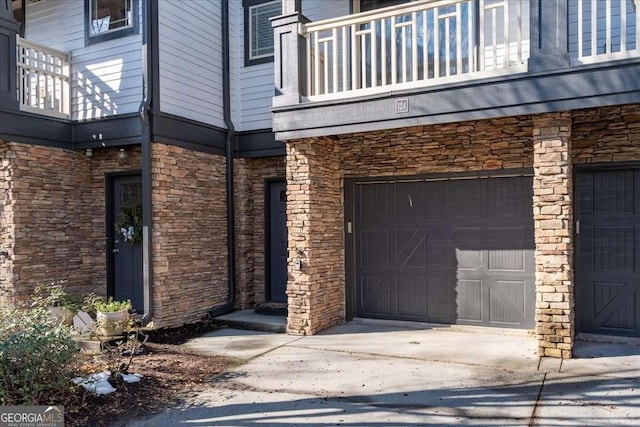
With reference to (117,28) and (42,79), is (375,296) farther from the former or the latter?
(42,79)

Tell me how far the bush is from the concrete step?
9.80ft

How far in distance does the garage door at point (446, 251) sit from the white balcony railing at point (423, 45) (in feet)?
5.05

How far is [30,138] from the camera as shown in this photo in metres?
7.07

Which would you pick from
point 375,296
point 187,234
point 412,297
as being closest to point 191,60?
point 187,234

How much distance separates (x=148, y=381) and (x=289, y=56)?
4.12 m

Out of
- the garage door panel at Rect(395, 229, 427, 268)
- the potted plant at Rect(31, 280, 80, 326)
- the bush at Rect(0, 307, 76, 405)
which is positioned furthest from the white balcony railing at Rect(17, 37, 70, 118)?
the garage door panel at Rect(395, 229, 427, 268)

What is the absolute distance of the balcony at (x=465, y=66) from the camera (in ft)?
16.2

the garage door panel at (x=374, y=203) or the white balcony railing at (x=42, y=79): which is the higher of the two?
the white balcony railing at (x=42, y=79)

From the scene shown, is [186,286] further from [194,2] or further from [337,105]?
[194,2]

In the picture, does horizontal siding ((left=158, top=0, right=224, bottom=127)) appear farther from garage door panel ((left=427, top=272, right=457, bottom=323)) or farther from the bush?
garage door panel ((left=427, top=272, right=457, bottom=323))

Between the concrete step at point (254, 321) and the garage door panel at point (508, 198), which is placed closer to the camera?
the garage door panel at point (508, 198)

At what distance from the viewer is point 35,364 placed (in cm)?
410

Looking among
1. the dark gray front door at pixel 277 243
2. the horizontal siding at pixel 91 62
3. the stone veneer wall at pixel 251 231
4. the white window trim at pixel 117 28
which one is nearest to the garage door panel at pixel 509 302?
the dark gray front door at pixel 277 243

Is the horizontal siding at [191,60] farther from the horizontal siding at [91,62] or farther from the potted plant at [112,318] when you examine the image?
the potted plant at [112,318]
